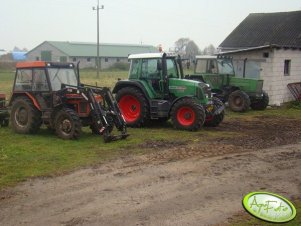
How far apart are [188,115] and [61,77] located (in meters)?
3.66

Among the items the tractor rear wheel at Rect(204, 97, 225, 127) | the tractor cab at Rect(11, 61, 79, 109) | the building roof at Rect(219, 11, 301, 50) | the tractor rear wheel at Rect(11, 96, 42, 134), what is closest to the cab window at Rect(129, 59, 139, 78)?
the tractor cab at Rect(11, 61, 79, 109)

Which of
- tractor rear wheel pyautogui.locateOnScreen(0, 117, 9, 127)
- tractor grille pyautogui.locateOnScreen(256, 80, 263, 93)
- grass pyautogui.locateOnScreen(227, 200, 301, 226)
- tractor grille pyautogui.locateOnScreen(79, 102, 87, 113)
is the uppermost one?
tractor grille pyautogui.locateOnScreen(256, 80, 263, 93)

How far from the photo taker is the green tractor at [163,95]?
39.4 ft

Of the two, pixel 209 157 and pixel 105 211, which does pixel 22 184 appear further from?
pixel 209 157

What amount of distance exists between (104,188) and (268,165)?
3.44 meters

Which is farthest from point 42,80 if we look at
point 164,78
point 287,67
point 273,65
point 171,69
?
point 287,67

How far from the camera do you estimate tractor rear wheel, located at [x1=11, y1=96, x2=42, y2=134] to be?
10977 mm

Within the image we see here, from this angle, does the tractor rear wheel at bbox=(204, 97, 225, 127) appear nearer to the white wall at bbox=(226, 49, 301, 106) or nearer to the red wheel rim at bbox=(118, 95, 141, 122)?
the red wheel rim at bbox=(118, 95, 141, 122)

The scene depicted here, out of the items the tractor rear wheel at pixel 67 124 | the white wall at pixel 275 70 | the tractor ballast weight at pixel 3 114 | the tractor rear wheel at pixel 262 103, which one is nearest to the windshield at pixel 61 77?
the tractor rear wheel at pixel 67 124

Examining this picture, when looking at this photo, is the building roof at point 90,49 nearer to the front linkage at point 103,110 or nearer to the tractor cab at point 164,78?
the tractor cab at point 164,78

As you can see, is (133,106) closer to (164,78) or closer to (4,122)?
(164,78)

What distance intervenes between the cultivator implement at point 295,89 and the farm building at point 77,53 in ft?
165


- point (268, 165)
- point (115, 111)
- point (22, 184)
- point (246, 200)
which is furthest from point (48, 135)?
point (246, 200)

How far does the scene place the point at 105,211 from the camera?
5.71m
